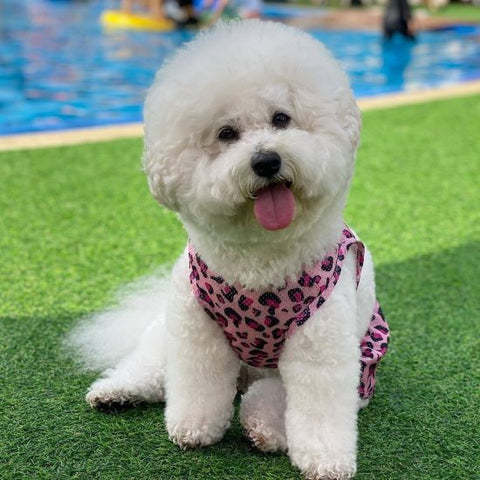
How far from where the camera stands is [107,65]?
1030cm

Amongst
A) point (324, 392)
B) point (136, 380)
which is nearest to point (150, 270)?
point (136, 380)

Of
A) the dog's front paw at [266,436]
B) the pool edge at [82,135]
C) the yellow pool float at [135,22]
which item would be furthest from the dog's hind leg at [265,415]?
the yellow pool float at [135,22]

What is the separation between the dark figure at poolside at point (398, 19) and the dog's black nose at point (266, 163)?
34.7 ft

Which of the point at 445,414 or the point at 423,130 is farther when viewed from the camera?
the point at 423,130

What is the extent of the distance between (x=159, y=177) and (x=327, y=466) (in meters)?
0.82

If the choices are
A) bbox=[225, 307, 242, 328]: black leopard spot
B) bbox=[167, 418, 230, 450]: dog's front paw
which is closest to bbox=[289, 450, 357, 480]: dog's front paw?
bbox=[167, 418, 230, 450]: dog's front paw

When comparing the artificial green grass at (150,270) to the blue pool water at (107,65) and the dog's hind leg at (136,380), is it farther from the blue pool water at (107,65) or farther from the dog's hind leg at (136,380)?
the blue pool water at (107,65)

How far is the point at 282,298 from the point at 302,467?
43 centimetres

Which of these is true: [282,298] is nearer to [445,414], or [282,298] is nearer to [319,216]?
[319,216]

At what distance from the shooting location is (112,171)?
457 cm

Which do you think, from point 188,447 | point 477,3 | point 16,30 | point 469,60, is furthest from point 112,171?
point 477,3

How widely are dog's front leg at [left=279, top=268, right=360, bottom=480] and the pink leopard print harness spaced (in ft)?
0.11

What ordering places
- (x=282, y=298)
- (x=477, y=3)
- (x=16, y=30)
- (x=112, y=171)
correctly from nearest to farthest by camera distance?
(x=282, y=298) → (x=112, y=171) → (x=16, y=30) → (x=477, y=3)

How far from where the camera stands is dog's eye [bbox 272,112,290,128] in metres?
1.67
